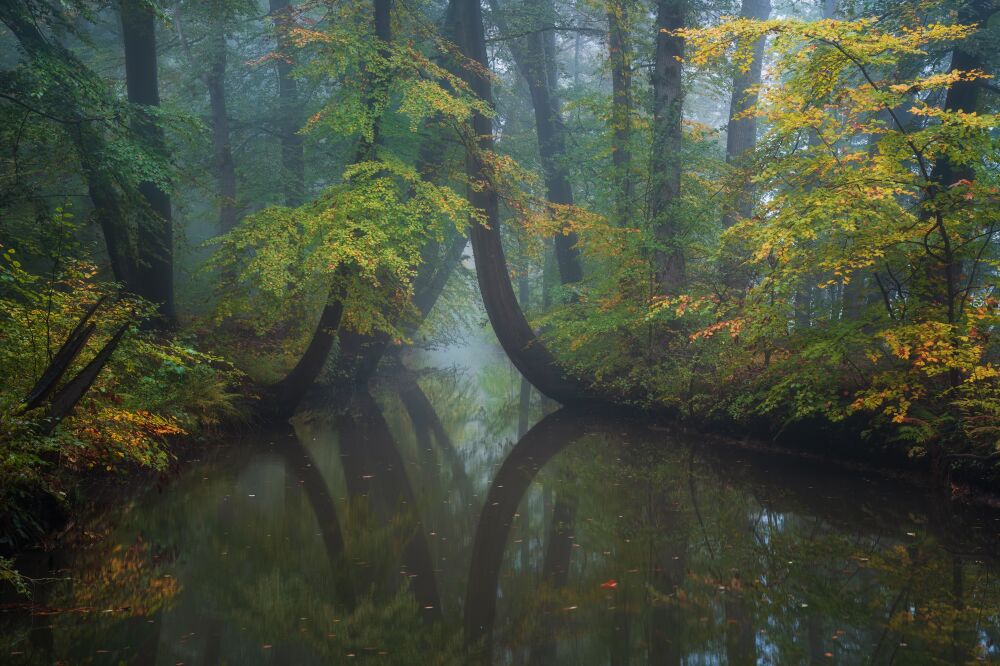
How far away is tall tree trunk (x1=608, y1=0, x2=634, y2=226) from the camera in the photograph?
570 inches

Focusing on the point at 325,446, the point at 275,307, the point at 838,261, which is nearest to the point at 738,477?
the point at 838,261

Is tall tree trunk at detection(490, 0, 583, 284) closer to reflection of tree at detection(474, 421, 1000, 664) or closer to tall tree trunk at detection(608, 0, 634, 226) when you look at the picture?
tall tree trunk at detection(608, 0, 634, 226)

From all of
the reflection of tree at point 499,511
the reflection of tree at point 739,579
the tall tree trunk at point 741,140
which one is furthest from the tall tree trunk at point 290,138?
the reflection of tree at point 739,579

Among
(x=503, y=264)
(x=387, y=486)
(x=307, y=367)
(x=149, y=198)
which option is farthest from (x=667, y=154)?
(x=149, y=198)

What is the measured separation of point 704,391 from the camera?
11.7 meters

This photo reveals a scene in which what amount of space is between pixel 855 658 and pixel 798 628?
51 centimetres

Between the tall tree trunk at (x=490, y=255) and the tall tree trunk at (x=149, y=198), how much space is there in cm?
487

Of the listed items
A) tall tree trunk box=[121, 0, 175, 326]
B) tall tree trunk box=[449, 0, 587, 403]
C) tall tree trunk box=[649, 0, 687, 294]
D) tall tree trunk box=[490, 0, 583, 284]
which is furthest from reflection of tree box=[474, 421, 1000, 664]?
tall tree trunk box=[490, 0, 583, 284]

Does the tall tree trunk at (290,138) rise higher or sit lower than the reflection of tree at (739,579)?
higher

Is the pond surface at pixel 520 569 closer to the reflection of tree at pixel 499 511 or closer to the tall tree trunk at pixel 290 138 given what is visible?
the reflection of tree at pixel 499 511

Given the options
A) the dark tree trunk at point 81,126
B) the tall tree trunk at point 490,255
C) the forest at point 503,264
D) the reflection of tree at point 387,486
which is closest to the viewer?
the reflection of tree at point 387,486

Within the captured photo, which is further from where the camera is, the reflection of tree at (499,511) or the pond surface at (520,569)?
the reflection of tree at (499,511)

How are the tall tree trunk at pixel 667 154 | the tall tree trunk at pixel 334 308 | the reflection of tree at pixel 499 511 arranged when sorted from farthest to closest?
the tall tree trunk at pixel 667 154 < the tall tree trunk at pixel 334 308 < the reflection of tree at pixel 499 511

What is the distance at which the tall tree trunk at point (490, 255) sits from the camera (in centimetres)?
1362
